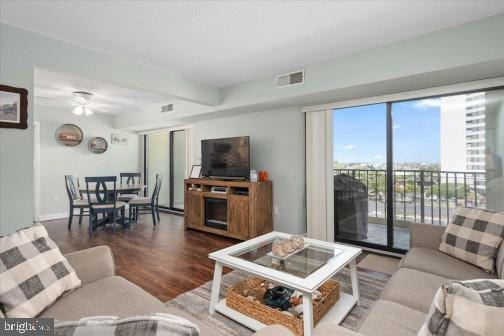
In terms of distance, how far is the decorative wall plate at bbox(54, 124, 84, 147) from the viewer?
562 centimetres

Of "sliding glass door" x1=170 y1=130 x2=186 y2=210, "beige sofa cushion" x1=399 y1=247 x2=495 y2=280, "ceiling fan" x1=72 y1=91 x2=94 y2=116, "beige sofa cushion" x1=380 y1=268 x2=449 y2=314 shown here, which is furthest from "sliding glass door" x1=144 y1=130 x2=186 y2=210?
"beige sofa cushion" x1=380 y1=268 x2=449 y2=314

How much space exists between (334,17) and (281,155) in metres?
2.21

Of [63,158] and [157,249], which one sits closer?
[157,249]

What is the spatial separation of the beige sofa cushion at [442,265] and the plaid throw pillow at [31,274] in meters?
2.23

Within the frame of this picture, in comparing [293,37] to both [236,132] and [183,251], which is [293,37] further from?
[183,251]

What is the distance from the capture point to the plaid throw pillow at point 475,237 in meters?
1.82

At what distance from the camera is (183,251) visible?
353cm

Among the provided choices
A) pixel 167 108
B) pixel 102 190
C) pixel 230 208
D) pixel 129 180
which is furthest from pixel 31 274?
pixel 129 180

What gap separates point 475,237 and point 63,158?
699cm

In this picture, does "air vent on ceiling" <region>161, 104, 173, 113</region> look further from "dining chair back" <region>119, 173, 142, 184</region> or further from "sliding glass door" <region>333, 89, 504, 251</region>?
"sliding glass door" <region>333, 89, 504, 251</region>

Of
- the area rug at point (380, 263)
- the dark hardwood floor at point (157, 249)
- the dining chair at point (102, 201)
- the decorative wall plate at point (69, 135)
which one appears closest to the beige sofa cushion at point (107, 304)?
the dark hardwood floor at point (157, 249)

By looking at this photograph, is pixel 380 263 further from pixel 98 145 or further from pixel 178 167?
pixel 98 145

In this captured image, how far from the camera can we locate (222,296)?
234 cm

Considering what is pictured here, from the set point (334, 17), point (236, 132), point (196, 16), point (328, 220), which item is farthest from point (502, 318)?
point (236, 132)
